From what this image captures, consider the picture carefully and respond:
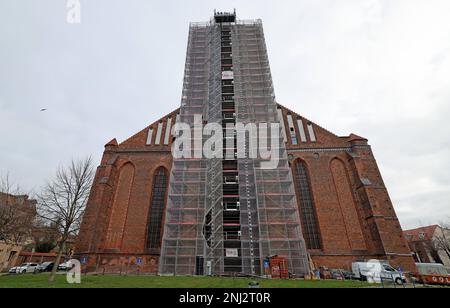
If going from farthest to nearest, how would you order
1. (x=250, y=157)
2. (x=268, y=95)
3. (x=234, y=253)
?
(x=268, y=95) < (x=250, y=157) < (x=234, y=253)

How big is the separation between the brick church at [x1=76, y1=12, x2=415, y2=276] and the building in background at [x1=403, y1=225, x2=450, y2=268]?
29596 mm

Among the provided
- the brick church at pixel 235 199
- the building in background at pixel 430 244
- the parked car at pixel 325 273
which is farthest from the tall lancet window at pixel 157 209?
the building in background at pixel 430 244

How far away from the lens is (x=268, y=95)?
23.9 meters

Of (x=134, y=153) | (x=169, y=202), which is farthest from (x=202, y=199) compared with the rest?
(x=134, y=153)

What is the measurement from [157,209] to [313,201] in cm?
1431

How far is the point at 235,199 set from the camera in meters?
19.8

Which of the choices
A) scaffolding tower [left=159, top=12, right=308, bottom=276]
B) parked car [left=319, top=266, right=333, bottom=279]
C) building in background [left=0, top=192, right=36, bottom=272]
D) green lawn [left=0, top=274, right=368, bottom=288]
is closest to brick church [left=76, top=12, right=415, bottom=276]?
scaffolding tower [left=159, top=12, right=308, bottom=276]

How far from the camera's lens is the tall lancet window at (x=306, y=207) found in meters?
20.8

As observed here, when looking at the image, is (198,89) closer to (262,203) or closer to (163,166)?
(163,166)

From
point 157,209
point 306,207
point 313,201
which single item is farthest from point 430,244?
point 157,209

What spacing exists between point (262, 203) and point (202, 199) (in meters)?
4.59

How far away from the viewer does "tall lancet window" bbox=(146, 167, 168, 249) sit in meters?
21.0

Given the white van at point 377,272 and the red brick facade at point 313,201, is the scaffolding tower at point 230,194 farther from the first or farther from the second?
the white van at point 377,272

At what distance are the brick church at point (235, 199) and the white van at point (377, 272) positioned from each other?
1.81 meters
